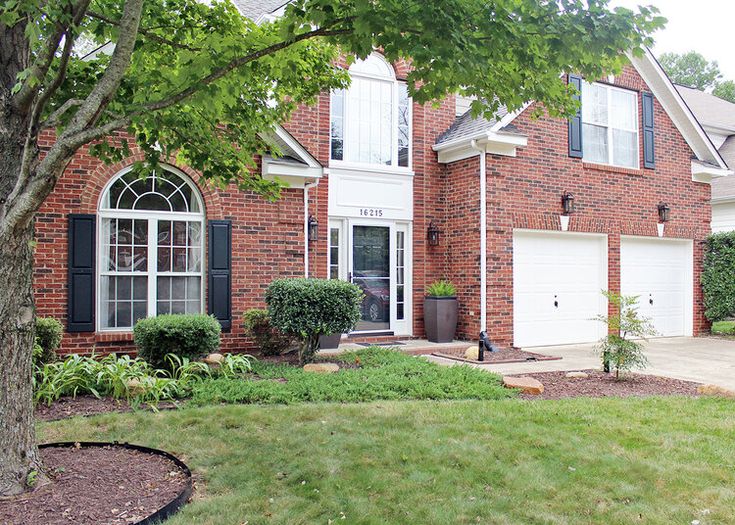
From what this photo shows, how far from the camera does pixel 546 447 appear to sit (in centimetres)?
502

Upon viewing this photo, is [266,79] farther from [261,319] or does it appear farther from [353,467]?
[261,319]

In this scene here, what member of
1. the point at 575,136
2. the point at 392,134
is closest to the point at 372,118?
the point at 392,134

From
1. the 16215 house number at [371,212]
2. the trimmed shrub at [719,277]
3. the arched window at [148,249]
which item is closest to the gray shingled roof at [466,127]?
the 16215 house number at [371,212]

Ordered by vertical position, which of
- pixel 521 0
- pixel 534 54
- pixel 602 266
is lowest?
pixel 602 266

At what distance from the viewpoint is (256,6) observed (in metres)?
12.7

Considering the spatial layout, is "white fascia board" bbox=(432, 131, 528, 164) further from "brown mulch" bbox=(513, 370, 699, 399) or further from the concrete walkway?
"brown mulch" bbox=(513, 370, 699, 399)

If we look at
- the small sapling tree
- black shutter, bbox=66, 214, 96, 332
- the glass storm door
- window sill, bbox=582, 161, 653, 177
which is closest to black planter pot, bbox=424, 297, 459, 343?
the glass storm door

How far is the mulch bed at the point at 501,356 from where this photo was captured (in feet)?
31.9

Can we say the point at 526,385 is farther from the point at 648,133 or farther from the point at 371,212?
the point at 648,133

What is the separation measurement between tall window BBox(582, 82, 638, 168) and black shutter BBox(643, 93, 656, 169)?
0.60ft

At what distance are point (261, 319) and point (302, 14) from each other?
602 cm

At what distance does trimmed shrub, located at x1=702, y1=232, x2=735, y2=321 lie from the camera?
14.0 m

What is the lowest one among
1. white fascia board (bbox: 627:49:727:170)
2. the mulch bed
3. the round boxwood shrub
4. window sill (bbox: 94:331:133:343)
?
the mulch bed

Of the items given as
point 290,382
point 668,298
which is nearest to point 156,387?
point 290,382
